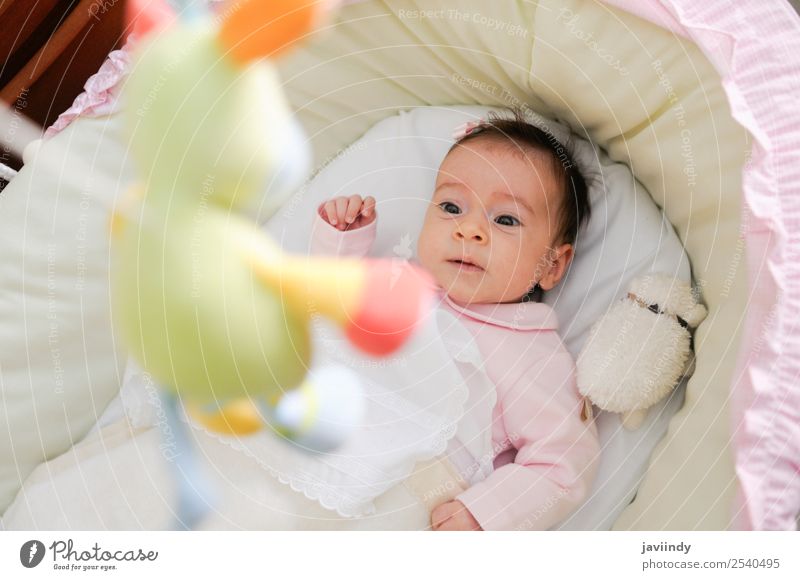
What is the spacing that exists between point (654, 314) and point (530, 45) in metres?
0.26

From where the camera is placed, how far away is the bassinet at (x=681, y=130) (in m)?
0.55

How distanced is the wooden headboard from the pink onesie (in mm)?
273

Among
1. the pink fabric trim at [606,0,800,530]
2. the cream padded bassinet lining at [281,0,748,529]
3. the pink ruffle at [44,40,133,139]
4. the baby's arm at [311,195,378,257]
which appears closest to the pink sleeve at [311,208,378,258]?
the baby's arm at [311,195,378,257]

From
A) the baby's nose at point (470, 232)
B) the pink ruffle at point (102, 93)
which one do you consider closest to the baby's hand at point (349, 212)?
the baby's nose at point (470, 232)

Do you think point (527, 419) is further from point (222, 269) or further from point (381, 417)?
point (222, 269)

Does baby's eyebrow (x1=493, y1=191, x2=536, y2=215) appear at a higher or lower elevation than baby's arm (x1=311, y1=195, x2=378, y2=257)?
higher

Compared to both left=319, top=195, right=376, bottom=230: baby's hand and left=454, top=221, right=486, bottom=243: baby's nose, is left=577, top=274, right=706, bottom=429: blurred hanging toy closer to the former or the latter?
left=454, top=221, right=486, bottom=243: baby's nose

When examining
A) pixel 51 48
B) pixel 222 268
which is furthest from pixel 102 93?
pixel 222 268


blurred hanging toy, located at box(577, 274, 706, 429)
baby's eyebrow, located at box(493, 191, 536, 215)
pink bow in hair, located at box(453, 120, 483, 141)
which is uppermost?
pink bow in hair, located at box(453, 120, 483, 141)

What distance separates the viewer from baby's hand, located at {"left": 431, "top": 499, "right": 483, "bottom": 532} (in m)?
0.63

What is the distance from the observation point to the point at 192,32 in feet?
2.34

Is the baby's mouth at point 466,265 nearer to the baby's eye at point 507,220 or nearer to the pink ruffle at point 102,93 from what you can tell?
the baby's eye at point 507,220
